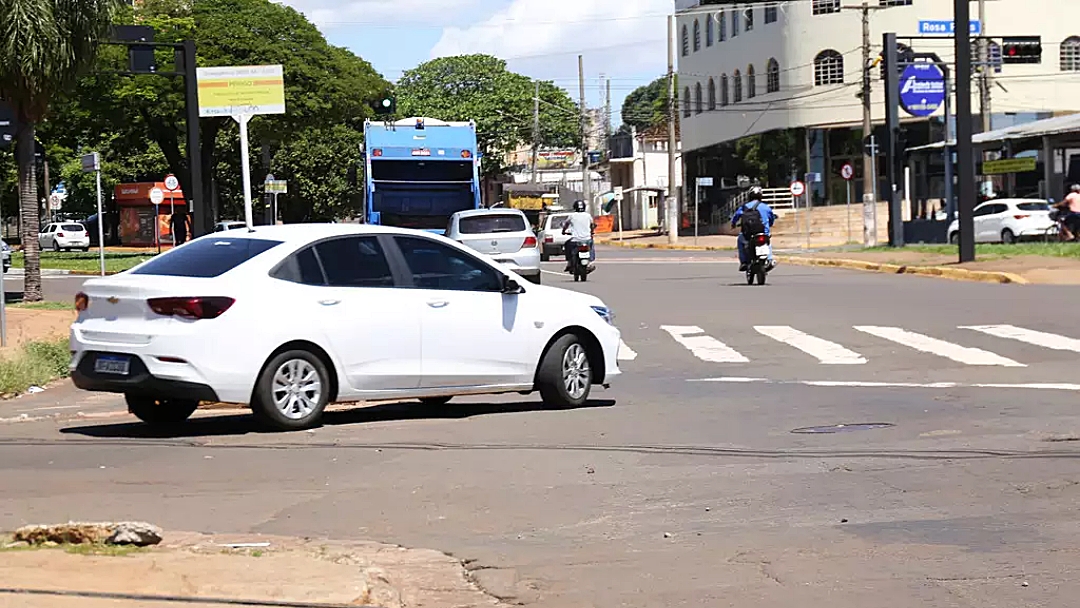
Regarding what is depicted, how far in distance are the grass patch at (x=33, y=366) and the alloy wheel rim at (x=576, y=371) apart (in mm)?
5184

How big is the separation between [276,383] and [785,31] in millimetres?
63590

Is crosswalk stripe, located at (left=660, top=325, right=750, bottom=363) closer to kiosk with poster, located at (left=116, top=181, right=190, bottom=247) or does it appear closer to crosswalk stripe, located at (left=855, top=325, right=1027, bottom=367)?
crosswalk stripe, located at (left=855, top=325, right=1027, bottom=367)

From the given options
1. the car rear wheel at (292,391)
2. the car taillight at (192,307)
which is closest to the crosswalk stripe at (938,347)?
the car rear wheel at (292,391)

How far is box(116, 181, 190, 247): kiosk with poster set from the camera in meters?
79.6

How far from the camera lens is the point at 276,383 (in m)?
11.3

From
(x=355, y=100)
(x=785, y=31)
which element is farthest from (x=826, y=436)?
(x=785, y=31)

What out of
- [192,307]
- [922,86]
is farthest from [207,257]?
[922,86]

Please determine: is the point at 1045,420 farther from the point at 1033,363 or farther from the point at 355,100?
the point at 355,100

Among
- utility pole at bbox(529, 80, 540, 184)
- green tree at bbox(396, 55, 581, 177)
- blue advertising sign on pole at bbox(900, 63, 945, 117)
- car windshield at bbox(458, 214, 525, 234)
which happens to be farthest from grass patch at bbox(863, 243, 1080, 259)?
green tree at bbox(396, 55, 581, 177)

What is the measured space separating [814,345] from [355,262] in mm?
8022

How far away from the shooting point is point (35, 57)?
27.0 metres

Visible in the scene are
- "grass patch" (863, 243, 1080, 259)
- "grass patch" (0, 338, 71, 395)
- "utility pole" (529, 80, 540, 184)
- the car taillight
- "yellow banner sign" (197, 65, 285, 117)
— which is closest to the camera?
the car taillight

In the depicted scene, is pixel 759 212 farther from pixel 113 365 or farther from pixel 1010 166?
pixel 113 365

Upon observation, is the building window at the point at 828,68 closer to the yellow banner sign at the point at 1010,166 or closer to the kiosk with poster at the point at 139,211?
the yellow banner sign at the point at 1010,166
